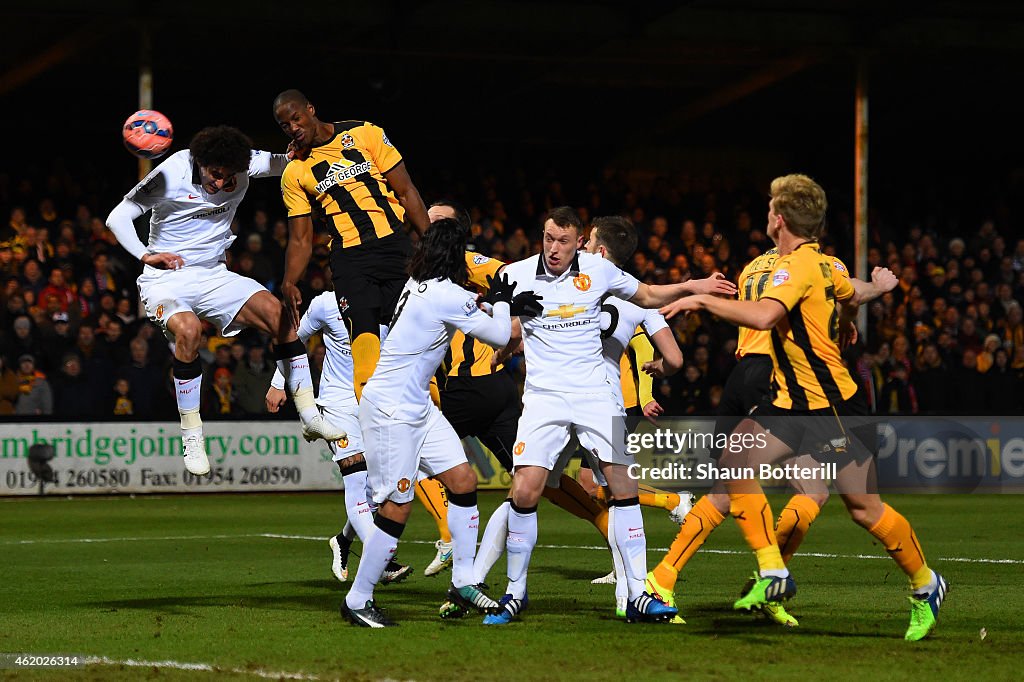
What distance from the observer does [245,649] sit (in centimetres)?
731

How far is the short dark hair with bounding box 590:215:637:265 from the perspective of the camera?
30.0 ft

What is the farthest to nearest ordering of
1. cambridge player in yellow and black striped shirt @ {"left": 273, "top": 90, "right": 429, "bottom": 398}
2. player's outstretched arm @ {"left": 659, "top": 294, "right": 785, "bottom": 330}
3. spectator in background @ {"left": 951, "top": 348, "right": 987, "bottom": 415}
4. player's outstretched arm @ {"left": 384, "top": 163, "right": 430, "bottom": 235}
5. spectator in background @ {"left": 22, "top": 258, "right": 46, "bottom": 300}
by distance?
spectator in background @ {"left": 951, "top": 348, "right": 987, "bottom": 415}
spectator in background @ {"left": 22, "top": 258, "right": 46, "bottom": 300}
player's outstretched arm @ {"left": 384, "top": 163, "right": 430, "bottom": 235}
cambridge player in yellow and black striped shirt @ {"left": 273, "top": 90, "right": 429, "bottom": 398}
player's outstretched arm @ {"left": 659, "top": 294, "right": 785, "bottom": 330}

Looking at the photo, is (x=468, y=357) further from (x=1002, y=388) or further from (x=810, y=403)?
(x=1002, y=388)

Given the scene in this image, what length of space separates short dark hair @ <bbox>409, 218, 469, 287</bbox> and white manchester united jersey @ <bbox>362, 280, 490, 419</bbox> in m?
0.05

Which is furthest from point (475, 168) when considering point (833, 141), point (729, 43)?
point (833, 141)

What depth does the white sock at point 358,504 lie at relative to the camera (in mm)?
9945

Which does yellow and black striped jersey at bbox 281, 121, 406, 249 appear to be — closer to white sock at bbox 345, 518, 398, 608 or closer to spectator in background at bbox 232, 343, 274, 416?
white sock at bbox 345, 518, 398, 608

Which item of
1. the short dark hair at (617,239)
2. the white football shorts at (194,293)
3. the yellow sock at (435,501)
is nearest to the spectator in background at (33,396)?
the yellow sock at (435,501)

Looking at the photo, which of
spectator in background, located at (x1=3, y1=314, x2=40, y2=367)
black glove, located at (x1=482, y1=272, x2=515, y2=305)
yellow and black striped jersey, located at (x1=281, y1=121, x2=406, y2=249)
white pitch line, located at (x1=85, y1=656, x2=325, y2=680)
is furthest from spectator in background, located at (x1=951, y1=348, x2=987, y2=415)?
white pitch line, located at (x1=85, y1=656, x2=325, y2=680)

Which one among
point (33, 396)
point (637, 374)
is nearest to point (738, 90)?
point (33, 396)

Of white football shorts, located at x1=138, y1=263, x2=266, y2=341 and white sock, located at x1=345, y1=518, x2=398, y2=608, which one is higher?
white football shorts, located at x1=138, y1=263, x2=266, y2=341

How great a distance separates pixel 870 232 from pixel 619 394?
66.4 ft

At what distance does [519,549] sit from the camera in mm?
8242

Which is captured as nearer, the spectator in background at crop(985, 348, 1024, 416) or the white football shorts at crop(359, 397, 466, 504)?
the white football shorts at crop(359, 397, 466, 504)
